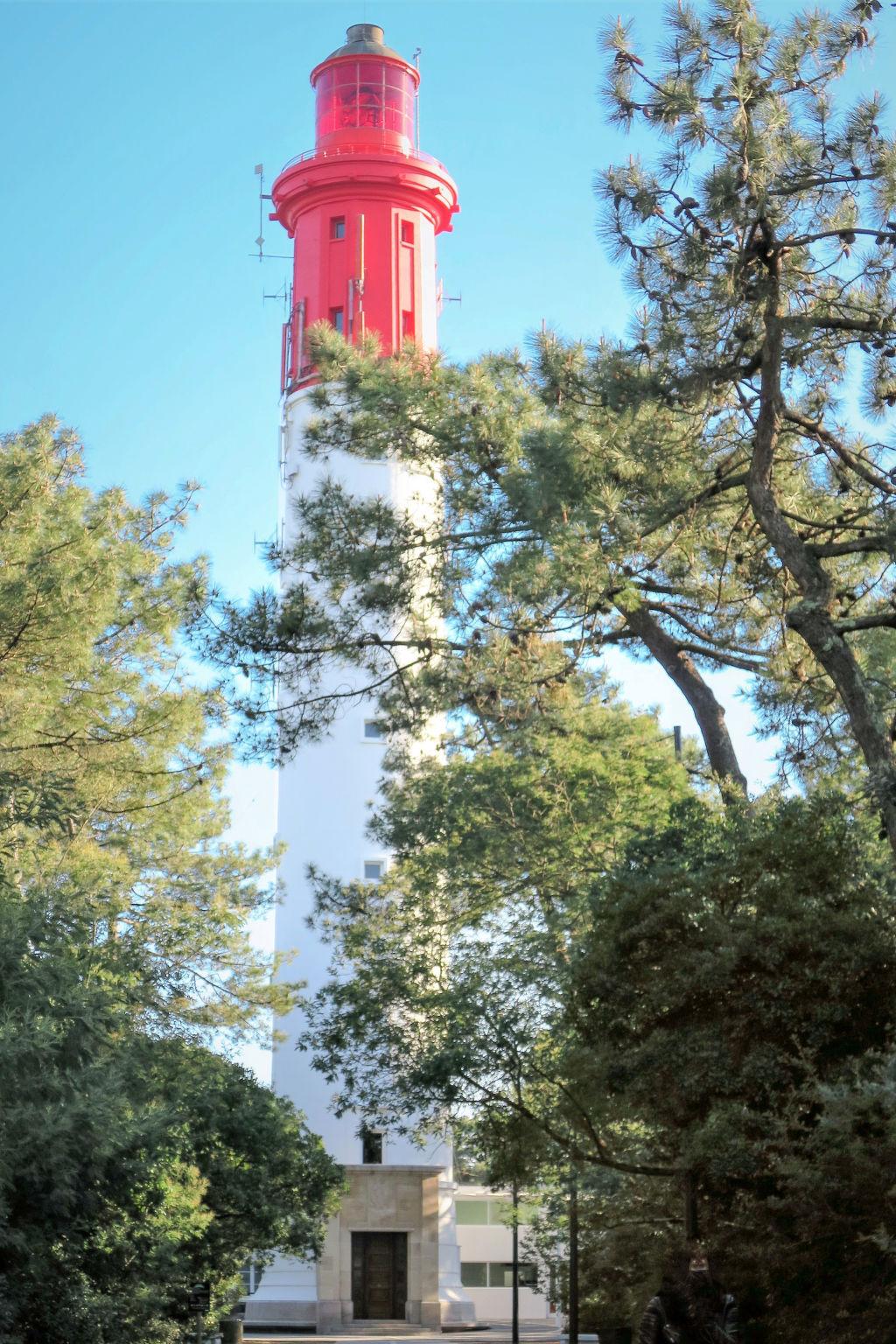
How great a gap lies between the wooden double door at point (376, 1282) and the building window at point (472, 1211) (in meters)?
12.7

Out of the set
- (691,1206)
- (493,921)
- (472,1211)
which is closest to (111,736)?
Answer: (493,921)

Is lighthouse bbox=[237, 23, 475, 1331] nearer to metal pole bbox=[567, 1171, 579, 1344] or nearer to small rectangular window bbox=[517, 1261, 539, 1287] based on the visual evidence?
small rectangular window bbox=[517, 1261, 539, 1287]

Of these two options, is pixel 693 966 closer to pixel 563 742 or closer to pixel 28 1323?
pixel 28 1323

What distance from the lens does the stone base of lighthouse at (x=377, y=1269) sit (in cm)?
3091

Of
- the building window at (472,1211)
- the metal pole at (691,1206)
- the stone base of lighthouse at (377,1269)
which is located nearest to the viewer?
the metal pole at (691,1206)

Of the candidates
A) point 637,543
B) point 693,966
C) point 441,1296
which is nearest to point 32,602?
point 637,543

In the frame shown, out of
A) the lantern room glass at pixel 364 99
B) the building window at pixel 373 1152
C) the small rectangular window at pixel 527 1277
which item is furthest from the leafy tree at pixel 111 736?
the lantern room glass at pixel 364 99

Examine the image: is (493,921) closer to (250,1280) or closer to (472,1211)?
(250,1280)

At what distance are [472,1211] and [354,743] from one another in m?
17.0

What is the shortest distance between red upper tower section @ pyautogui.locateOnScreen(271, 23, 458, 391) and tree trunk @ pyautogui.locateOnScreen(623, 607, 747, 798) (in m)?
23.0

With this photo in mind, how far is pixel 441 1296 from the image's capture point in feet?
103

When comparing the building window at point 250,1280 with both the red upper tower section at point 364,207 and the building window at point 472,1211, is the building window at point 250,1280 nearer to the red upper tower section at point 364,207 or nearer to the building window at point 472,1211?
the building window at point 472,1211

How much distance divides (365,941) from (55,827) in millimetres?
5868

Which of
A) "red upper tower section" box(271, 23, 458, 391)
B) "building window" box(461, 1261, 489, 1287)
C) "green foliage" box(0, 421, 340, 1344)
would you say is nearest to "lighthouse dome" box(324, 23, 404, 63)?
"red upper tower section" box(271, 23, 458, 391)
